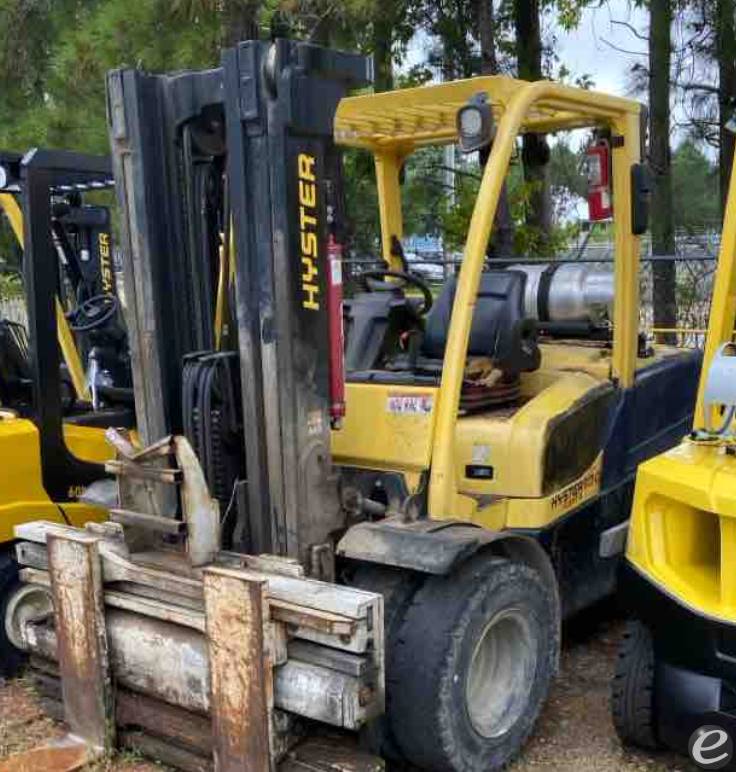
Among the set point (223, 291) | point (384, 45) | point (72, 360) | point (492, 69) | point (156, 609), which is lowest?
point (156, 609)

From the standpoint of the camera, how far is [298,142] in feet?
11.2

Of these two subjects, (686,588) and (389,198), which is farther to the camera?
(389,198)

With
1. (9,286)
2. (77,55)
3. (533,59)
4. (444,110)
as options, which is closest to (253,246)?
(444,110)

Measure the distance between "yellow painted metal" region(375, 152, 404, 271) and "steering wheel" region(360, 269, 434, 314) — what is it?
1.83 ft

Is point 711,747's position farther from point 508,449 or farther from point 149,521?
point 149,521

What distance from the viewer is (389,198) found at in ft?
17.5

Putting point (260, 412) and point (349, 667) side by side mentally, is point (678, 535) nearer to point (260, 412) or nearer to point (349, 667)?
point (349, 667)

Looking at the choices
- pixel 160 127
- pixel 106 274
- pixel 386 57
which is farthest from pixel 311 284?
pixel 386 57

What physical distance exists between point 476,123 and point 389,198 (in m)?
1.66

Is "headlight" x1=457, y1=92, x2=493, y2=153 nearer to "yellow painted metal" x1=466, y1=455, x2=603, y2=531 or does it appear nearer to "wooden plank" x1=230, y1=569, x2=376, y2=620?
"yellow painted metal" x1=466, y1=455, x2=603, y2=531

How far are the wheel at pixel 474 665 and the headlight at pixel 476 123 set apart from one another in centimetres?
150

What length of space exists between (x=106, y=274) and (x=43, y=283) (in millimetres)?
1876

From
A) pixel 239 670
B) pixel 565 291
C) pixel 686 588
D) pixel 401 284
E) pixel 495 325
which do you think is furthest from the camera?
pixel 565 291

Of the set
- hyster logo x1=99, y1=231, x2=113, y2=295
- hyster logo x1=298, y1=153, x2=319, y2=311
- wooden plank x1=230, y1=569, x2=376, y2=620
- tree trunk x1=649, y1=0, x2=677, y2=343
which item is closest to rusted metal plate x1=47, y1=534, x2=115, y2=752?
wooden plank x1=230, y1=569, x2=376, y2=620
